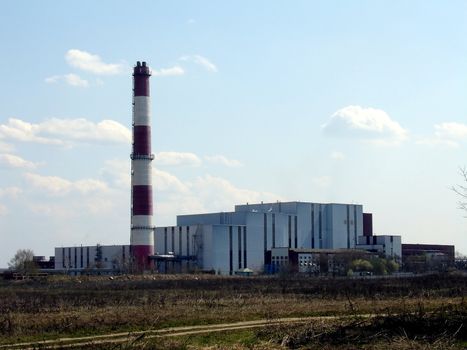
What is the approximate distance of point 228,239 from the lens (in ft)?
388

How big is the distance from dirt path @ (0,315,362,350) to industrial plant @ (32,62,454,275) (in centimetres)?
7201

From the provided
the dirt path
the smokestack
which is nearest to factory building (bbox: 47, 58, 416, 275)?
the smokestack

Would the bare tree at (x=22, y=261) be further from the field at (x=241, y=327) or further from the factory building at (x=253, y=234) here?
the field at (x=241, y=327)

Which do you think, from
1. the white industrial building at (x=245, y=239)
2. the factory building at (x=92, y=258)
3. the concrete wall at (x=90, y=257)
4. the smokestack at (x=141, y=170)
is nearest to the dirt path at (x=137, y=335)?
the smokestack at (x=141, y=170)

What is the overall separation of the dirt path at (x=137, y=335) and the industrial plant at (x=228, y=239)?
2835 inches

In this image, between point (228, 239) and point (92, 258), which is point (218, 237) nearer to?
point (228, 239)

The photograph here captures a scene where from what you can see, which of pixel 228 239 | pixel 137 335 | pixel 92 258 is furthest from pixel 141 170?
pixel 137 335

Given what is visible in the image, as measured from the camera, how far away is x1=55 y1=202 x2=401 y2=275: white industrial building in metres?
117

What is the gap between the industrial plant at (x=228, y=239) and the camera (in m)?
100

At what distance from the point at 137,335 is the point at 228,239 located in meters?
93.5

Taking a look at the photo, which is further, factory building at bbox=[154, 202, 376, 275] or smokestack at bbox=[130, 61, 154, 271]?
factory building at bbox=[154, 202, 376, 275]

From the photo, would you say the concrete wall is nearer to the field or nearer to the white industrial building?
the white industrial building

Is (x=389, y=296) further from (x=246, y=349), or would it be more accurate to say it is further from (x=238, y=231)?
(x=238, y=231)

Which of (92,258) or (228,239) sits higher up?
(228,239)
